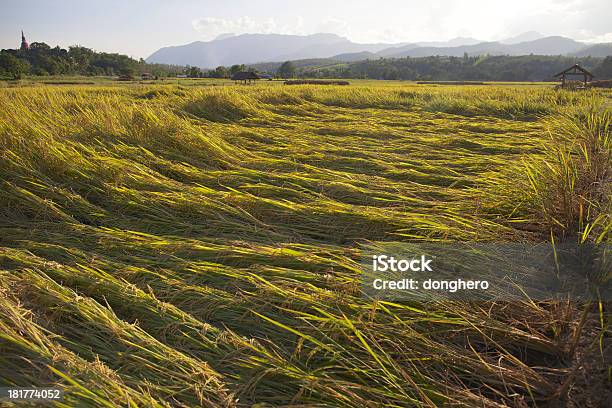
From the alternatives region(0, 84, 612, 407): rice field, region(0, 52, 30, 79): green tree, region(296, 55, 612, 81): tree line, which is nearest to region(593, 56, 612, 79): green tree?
region(296, 55, 612, 81): tree line

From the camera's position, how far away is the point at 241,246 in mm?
1643

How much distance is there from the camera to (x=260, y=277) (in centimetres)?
134

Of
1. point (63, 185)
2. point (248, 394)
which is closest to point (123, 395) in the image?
point (248, 394)

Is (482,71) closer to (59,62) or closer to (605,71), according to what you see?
(605,71)

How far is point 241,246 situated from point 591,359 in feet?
4.32
